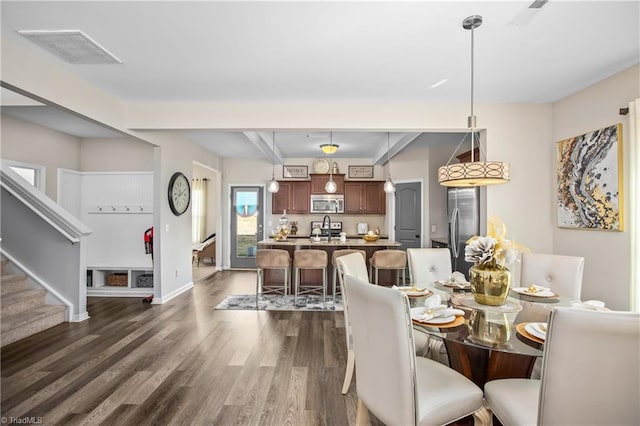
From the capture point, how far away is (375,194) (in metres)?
7.59

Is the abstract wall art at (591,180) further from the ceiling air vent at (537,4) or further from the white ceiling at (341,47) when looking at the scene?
the ceiling air vent at (537,4)

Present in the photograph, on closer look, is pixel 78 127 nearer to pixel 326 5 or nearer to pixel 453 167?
pixel 326 5

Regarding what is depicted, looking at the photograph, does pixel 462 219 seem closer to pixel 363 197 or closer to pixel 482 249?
pixel 363 197

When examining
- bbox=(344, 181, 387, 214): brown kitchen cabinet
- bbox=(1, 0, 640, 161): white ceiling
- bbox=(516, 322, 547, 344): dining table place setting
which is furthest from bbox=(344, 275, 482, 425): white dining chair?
bbox=(344, 181, 387, 214): brown kitchen cabinet

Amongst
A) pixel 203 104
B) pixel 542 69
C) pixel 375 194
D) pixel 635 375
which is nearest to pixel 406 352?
pixel 635 375

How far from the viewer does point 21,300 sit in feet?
12.3

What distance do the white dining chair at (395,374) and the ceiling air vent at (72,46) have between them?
105 inches

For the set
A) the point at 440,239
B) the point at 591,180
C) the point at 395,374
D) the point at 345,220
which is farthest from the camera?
the point at 345,220

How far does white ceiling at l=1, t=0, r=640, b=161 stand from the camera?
6.84 ft

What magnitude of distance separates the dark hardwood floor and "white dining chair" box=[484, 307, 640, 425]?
1271 millimetres

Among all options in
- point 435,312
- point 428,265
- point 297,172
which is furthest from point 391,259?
point 297,172

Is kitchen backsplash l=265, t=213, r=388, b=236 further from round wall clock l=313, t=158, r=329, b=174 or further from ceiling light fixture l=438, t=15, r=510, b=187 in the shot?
ceiling light fixture l=438, t=15, r=510, b=187

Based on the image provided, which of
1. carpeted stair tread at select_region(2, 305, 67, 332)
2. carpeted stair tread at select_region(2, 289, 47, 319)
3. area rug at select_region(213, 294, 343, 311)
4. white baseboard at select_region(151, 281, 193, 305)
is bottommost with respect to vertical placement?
Answer: area rug at select_region(213, 294, 343, 311)

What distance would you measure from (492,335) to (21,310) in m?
4.81
